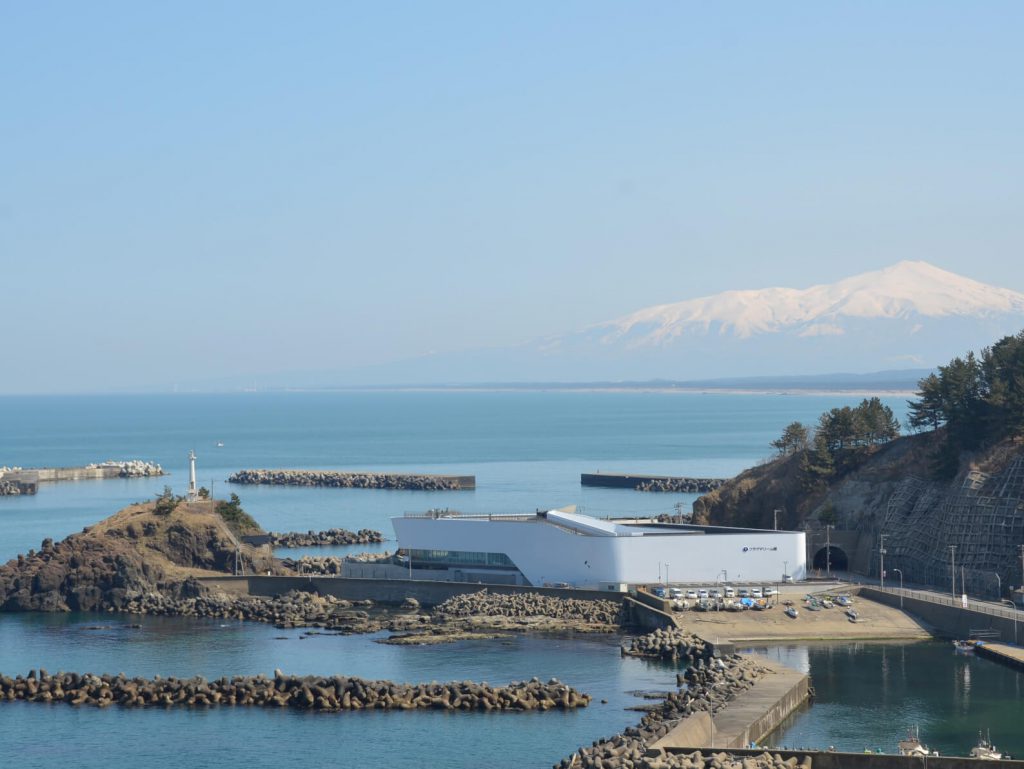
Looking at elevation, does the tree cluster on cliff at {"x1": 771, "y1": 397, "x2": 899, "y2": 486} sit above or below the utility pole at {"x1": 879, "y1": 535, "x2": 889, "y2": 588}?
above

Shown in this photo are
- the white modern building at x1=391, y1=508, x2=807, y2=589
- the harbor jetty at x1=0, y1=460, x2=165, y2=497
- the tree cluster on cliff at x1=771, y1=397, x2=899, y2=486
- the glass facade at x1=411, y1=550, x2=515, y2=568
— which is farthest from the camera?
the harbor jetty at x1=0, y1=460, x2=165, y2=497

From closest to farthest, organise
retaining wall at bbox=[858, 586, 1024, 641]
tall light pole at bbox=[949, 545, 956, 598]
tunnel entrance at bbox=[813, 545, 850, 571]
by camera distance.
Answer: retaining wall at bbox=[858, 586, 1024, 641]
tall light pole at bbox=[949, 545, 956, 598]
tunnel entrance at bbox=[813, 545, 850, 571]

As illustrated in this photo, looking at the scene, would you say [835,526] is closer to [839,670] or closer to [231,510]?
[839,670]

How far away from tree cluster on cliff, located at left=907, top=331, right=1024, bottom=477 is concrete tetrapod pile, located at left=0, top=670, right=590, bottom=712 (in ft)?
116

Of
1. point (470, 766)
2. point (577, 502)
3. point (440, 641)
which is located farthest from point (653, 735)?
point (577, 502)

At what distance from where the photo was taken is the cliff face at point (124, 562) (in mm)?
86312

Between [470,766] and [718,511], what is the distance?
54.7 m

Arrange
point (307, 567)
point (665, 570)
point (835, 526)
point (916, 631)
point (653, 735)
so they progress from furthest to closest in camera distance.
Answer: point (307, 567), point (835, 526), point (665, 570), point (916, 631), point (653, 735)

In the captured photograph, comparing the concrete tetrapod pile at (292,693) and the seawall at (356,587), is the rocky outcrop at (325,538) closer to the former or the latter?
the seawall at (356,587)

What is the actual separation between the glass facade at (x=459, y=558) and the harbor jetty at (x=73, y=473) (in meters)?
98.1

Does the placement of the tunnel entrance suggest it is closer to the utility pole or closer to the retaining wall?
the utility pole

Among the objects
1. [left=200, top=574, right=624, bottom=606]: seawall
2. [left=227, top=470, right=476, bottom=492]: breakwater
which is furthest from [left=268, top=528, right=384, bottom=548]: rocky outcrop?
[left=227, top=470, right=476, bottom=492]: breakwater

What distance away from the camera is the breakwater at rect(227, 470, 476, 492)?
172m

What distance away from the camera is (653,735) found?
4884cm
